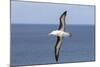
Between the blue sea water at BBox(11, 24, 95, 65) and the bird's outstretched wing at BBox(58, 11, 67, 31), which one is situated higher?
the bird's outstretched wing at BBox(58, 11, 67, 31)

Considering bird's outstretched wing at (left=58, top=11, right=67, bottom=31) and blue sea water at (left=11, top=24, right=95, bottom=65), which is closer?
blue sea water at (left=11, top=24, right=95, bottom=65)

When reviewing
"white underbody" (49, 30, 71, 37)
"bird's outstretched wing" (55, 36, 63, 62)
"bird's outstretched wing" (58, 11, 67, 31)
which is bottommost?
"bird's outstretched wing" (55, 36, 63, 62)

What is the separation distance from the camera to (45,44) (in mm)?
2570

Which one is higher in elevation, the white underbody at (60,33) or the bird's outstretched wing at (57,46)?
the white underbody at (60,33)

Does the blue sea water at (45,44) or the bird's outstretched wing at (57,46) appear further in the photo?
the bird's outstretched wing at (57,46)

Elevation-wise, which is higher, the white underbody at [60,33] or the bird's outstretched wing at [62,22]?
the bird's outstretched wing at [62,22]

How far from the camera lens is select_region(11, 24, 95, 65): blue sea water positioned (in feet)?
8.03

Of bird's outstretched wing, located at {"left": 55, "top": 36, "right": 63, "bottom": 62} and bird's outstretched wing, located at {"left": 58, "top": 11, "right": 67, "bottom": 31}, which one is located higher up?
bird's outstretched wing, located at {"left": 58, "top": 11, "right": 67, "bottom": 31}

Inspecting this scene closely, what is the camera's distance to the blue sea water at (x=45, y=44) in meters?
2.45

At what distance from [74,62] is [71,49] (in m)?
0.14

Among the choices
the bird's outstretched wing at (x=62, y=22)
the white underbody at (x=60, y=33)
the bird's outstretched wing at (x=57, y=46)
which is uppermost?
the bird's outstretched wing at (x=62, y=22)

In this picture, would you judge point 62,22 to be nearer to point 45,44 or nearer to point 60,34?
point 60,34

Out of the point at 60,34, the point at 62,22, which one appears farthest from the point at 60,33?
the point at 62,22
